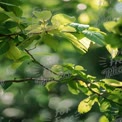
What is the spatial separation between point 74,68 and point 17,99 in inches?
37.6

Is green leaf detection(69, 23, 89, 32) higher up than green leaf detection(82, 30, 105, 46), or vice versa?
green leaf detection(69, 23, 89, 32)

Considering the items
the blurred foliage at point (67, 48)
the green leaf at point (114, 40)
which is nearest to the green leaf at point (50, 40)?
the blurred foliage at point (67, 48)

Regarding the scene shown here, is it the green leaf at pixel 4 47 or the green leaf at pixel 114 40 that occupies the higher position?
the green leaf at pixel 114 40

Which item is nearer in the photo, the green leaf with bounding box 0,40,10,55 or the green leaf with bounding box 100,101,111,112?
the green leaf with bounding box 0,40,10,55

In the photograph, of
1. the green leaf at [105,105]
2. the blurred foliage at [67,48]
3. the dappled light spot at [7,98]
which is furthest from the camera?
the dappled light spot at [7,98]

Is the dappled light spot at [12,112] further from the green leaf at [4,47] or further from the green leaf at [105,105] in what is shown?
the green leaf at [4,47]

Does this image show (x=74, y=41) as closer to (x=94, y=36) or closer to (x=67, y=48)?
(x=94, y=36)

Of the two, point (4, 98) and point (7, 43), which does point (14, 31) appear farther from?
point (4, 98)

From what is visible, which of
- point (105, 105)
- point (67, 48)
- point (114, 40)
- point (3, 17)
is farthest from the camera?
point (67, 48)

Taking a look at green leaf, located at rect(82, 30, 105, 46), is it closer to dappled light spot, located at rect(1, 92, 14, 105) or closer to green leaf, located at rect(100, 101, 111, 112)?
green leaf, located at rect(100, 101, 111, 112)

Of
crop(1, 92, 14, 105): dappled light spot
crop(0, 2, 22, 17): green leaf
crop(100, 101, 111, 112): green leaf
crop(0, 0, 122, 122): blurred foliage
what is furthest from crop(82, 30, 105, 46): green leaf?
crop(1, 92, 14, 105): dappled light spot

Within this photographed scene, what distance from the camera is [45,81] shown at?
65cm

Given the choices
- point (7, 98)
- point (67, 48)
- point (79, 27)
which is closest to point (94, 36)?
point (79, 27)

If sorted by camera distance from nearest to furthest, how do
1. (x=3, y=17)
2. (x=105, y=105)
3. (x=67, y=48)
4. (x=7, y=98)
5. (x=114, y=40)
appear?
(x=114, y=40) → (x=3, y=17) → (x=105, y=105) → (x=67, y=48) → (x=7, y=98)
